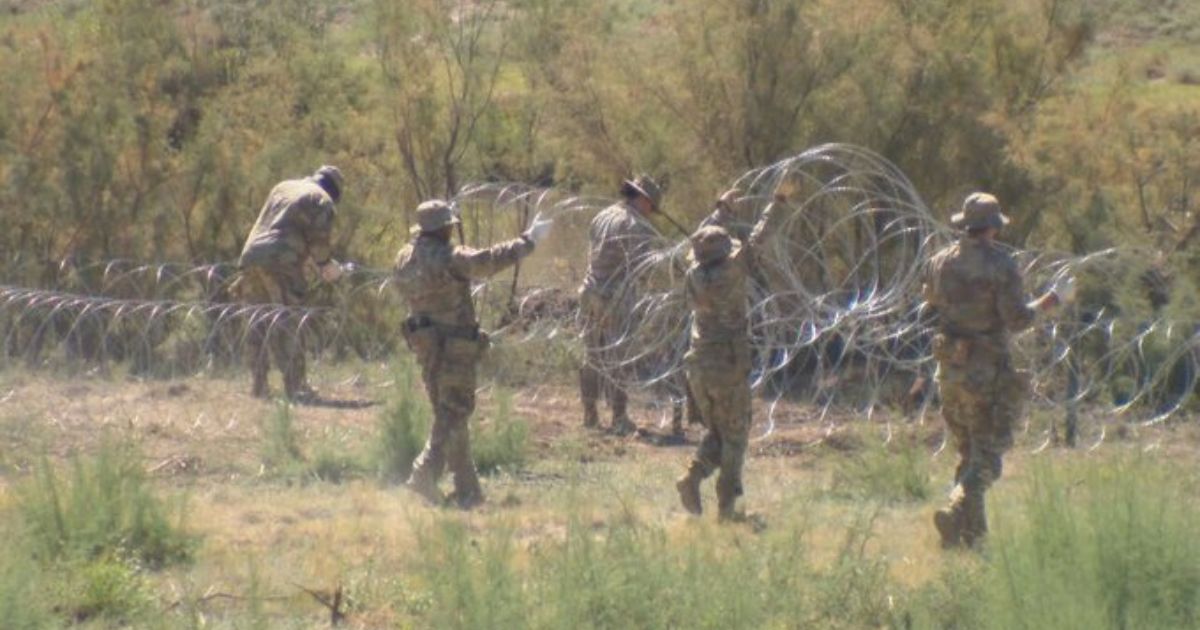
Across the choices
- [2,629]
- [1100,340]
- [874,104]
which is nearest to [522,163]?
[874,104]

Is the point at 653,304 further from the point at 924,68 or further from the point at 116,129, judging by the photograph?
the point at 116,129

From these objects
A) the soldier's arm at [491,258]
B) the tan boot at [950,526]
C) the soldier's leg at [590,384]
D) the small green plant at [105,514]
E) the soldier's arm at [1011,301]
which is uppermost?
the soldier's arm at [1011,301]

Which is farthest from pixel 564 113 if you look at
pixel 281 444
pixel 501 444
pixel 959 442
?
pixel 959 442

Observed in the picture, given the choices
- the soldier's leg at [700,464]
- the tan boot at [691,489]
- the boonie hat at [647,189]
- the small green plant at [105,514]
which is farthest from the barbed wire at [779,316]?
the small green plant at [105,514]

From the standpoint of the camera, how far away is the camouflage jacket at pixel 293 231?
1552cm

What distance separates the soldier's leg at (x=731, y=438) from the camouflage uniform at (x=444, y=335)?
4.77ft

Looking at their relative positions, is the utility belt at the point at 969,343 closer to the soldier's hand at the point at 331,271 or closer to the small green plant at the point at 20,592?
the small green plant at the point at 20,592

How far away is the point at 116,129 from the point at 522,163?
406 centimetres

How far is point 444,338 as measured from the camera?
1168 cm

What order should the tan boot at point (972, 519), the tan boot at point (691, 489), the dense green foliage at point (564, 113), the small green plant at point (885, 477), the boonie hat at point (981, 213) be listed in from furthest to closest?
the dense green foliage at point (564, 113)
the small green plant at point (885, 477)
the tan boot at point (691, 489)
the boonie hat at point (981, 213)
the tan boot at point (972, 519)

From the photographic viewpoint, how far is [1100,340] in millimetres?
15836

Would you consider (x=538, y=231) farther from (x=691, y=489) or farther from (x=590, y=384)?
(x=590, y=384)

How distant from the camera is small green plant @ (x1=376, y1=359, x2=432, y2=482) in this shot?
12773 mm

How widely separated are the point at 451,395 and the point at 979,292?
309 cm
